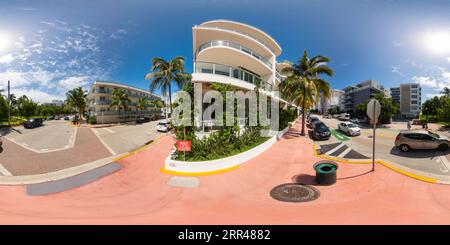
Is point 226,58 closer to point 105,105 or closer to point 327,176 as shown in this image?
point 327,176

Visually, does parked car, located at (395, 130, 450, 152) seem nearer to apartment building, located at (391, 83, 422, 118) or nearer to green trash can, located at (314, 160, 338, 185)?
green trash can, located at (314, 160, 338, 185)

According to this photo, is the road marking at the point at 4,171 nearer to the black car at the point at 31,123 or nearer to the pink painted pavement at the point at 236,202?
the pink painted pavement at the point at 236,202

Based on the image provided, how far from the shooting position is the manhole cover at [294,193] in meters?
5.97

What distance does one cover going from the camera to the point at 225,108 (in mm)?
10789

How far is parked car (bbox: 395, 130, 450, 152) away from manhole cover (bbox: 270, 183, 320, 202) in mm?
8791

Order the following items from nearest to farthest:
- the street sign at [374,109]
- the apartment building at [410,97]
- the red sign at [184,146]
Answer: the street sign at [374,109], the red sign at [184,146], the apartment building at [410,97]

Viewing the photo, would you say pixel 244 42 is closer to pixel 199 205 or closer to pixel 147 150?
pixel 147 150

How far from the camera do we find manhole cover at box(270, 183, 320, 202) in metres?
5.97

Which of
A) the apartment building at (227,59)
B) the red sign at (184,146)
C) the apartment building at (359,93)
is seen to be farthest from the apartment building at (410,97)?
the red sign at (184,146)

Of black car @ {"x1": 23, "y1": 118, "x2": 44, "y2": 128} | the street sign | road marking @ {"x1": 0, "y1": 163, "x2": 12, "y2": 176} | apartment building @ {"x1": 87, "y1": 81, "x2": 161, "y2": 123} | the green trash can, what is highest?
apartment building @ {"x1": 87, "y1": 81, "x2": 161, "y2": 123}

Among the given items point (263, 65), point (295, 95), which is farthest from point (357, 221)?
point (263, 65)

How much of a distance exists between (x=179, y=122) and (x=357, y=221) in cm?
849

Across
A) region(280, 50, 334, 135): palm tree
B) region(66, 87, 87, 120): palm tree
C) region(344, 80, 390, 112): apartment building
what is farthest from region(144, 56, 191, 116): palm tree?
region(344, 80, 390, 112): apartment building

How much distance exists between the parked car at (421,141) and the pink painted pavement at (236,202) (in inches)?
184
